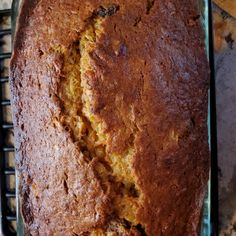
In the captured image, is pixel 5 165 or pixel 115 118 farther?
pixel 5 165

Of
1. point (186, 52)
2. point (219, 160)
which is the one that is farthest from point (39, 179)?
point (219, 160)

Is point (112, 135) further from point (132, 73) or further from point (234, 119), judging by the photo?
point (234, 119)

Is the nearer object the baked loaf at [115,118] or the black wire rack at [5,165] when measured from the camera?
the baked loaf at [115,118]

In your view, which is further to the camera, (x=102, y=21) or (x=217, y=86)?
(x=217, y=86)

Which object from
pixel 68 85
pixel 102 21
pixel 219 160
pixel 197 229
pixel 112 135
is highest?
pixel 102 21

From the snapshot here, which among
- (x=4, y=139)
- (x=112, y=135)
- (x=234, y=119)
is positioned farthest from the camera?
(x=4, y=139)
